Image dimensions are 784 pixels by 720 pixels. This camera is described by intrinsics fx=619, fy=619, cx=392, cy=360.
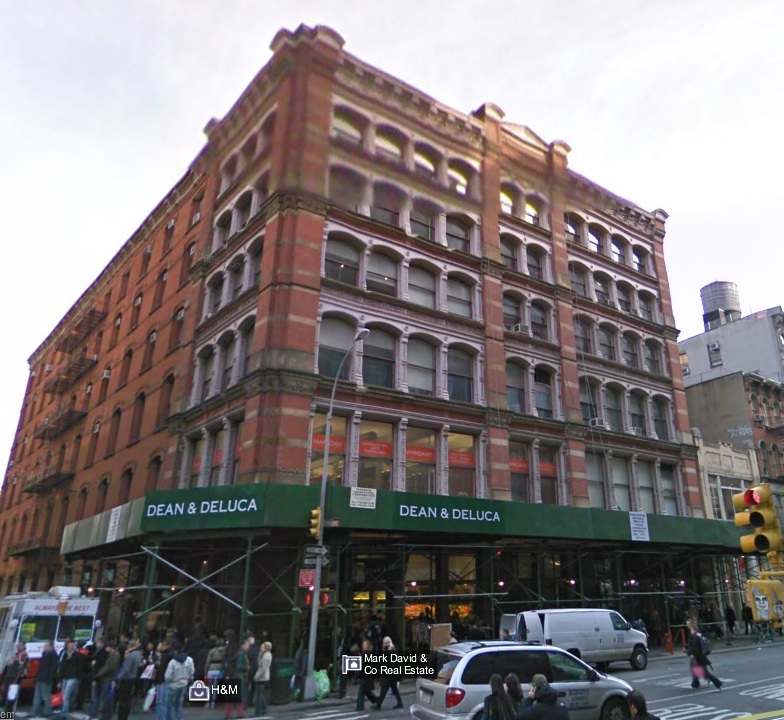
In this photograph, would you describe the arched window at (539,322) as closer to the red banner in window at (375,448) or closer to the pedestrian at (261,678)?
the red banner in window at (375,448)

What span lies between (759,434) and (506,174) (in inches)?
1035

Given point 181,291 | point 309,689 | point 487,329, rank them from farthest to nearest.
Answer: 1. point 181,291
2. point 487,329
3. point 309,689

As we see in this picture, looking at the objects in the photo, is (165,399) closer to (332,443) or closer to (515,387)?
(332,443)

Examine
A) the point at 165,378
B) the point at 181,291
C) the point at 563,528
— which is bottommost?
the point at 563,528

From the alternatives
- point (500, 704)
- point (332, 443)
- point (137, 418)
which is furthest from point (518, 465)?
point (137, 418)

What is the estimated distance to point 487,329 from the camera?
28.6 metres

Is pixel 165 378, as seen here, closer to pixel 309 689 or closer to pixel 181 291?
pixel 181 291

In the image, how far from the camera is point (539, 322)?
3189cm

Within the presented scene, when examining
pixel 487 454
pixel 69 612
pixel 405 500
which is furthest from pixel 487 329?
pixel 69 612

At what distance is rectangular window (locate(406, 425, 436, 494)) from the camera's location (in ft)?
81.0

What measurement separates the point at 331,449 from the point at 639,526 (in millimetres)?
13155

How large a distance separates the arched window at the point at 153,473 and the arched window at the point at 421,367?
12.6 m

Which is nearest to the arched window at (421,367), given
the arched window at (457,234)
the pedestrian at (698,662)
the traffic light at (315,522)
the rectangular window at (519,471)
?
the rectangular window at (519,471)

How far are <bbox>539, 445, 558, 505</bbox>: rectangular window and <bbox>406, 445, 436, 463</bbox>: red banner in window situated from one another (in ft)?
19.8
